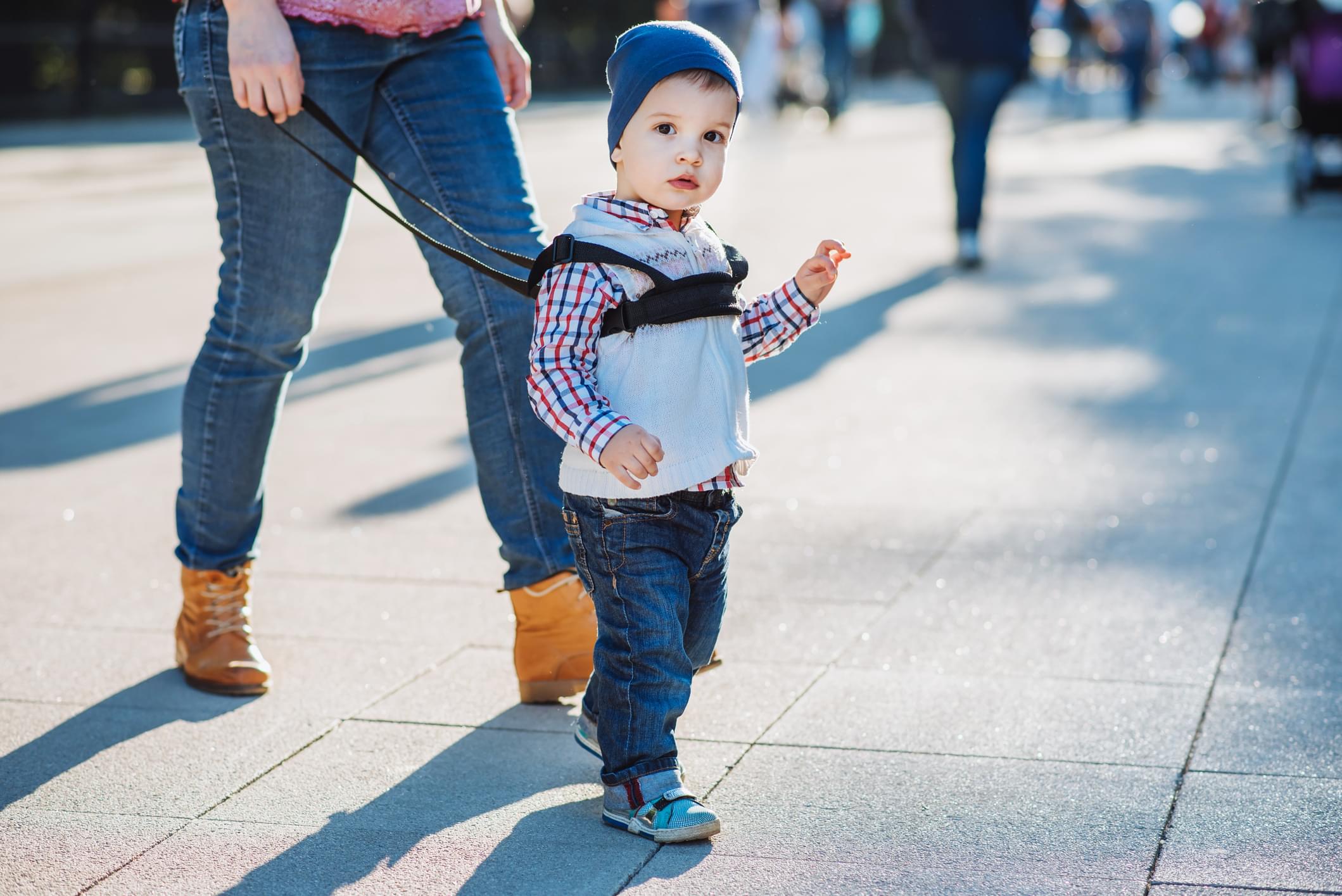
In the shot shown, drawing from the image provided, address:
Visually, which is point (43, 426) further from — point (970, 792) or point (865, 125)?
point (865, 125)

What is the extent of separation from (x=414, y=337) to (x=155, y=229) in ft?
12.8

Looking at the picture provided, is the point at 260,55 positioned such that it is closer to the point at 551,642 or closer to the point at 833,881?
the point at 551,642

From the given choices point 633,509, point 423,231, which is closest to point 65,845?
point 633,509

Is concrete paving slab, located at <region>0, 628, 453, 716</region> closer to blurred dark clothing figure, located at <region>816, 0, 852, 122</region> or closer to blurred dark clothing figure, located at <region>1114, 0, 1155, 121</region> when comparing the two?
blurred dark clothing figure, located at <region>816, 0, 852, 122</region>

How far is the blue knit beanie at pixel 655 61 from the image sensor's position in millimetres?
2604

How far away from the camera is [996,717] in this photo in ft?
10.5

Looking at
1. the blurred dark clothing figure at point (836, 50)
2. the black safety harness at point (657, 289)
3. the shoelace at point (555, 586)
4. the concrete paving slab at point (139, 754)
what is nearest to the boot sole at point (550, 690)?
the shoelace at point (555, 586)

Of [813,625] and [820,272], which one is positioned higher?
[820,272]

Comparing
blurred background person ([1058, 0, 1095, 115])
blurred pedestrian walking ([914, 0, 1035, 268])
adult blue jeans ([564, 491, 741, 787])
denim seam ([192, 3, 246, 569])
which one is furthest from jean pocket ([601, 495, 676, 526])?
blurred background person ([1058, 0, 1095, 115])

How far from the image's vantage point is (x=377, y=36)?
127 inches

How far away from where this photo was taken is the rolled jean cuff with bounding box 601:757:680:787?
270 centimetres

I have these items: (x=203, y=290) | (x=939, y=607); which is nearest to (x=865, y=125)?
(x=203, y=290)

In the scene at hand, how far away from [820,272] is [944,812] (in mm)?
876

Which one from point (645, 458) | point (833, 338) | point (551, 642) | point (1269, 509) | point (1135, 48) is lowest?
point (1269, 509)
